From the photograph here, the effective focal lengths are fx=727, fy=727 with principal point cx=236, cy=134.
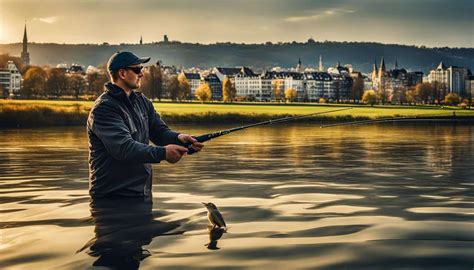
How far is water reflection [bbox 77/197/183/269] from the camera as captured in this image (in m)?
6.57

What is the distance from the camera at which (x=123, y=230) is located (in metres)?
7.77

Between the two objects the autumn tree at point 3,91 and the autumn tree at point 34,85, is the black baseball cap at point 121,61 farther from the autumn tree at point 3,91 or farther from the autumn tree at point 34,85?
the autumn tree at point 3,91

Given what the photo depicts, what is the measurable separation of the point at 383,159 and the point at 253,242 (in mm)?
14861

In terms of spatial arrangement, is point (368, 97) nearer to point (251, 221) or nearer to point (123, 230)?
point (251, 221)

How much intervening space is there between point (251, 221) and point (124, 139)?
7.02 feet

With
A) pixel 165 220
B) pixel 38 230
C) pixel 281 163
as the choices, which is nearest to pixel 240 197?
pixel 165 220

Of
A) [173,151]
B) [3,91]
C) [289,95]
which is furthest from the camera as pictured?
[289,95]

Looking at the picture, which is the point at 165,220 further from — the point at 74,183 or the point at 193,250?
the point at 74,183

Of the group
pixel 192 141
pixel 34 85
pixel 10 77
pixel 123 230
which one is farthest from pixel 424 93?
pixel 123 230

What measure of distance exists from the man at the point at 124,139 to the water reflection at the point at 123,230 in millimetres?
200

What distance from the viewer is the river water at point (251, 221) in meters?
6.62

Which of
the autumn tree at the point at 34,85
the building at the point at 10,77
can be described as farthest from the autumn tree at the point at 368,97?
the autumn tree at the point at 34,85

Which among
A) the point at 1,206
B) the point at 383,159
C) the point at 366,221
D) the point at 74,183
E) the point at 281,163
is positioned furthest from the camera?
the point at 383,159

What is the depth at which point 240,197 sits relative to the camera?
1166 centimetres
